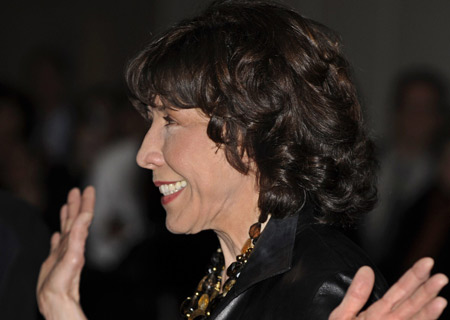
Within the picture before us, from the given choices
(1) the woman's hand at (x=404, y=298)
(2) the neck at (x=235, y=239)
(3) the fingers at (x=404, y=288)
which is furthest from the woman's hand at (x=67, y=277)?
(3) the fingers at (x=404, y=288)

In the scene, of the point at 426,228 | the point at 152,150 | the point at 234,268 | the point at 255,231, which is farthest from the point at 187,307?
the point at 426,228

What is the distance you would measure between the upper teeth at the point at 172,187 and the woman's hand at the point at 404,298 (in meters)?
0.70

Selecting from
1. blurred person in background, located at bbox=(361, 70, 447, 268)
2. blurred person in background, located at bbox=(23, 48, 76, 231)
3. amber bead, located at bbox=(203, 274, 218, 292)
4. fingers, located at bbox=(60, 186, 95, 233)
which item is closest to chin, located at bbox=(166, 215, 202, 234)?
amber bead, located at bbox=(203, 274, 218, 292)

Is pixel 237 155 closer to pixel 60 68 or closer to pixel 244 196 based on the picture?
pixel 244 196

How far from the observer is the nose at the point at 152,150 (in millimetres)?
2352

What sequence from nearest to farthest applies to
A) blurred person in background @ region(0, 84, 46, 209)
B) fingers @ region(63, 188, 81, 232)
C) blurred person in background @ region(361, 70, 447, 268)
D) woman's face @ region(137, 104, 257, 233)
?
1. woman's face @ region(137, 104, 257, 233)
2. fingers @ region(63, 188, 81, 232)
3. blurred person in background @ region(0, 84, 46, 209)
4. blurred person in background @ region(361, 70, 447, 268)

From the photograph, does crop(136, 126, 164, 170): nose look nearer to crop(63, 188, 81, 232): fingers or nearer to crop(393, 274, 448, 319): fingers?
crop(63, 188, 81, 232): fingers

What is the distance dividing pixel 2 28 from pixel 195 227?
7.31 meters

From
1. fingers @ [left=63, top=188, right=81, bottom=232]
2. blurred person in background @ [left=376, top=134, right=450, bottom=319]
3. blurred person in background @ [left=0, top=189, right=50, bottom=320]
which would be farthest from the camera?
blurred person in background @ [left=376, top=134, right=450, bottom=319]

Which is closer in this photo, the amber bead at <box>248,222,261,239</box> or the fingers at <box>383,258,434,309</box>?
the fingers at <box>383,258,434,309</box>

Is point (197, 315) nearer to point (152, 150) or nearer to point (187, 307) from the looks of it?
point (187, 307)

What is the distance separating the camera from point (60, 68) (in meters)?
7.64

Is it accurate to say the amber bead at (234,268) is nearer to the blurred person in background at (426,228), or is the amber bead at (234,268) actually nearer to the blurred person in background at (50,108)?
the blurred person in background at (426,228)

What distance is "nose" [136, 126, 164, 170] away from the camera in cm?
235
